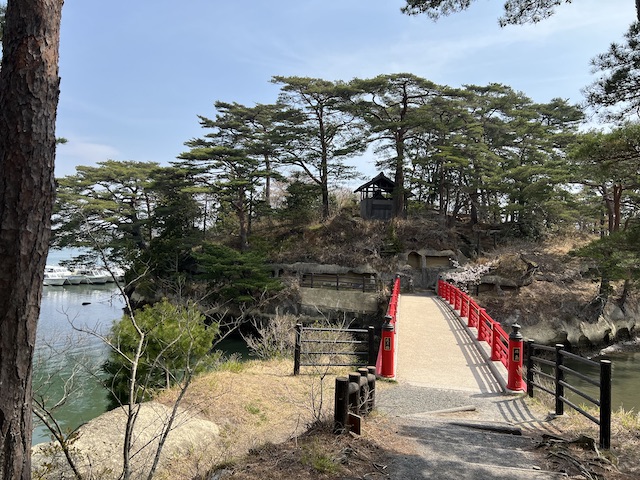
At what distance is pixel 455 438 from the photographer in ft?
15.2

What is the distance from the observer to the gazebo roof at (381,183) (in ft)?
100

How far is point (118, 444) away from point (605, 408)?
17.7 feet

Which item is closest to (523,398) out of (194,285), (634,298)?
(634,298)

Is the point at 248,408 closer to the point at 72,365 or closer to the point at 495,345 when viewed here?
the point at 495,345

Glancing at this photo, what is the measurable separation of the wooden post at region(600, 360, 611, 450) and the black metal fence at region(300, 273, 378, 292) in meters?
18.0

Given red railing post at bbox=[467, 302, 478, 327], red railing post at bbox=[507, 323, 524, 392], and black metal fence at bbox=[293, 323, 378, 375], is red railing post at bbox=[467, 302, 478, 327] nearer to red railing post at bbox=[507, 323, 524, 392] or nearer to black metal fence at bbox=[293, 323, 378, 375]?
black metal fence at bbox=[293, 323, 378, 375]

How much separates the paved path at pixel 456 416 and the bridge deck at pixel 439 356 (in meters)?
0.02

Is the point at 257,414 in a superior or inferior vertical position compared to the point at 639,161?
inferior

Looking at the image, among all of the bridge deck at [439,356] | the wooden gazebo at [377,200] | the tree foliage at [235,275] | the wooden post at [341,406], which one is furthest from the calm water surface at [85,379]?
the wooden gazebo at [377,200]

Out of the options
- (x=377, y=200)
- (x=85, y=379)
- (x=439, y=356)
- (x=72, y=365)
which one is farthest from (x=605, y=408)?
(x=377, y=200)

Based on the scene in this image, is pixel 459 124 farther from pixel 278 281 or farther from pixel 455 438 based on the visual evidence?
pixel 455 438

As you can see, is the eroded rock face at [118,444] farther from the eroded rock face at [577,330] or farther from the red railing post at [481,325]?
the eroded rock face at [577,330]

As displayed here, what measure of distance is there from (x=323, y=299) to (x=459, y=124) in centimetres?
1354

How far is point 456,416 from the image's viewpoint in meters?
→ 5.91
